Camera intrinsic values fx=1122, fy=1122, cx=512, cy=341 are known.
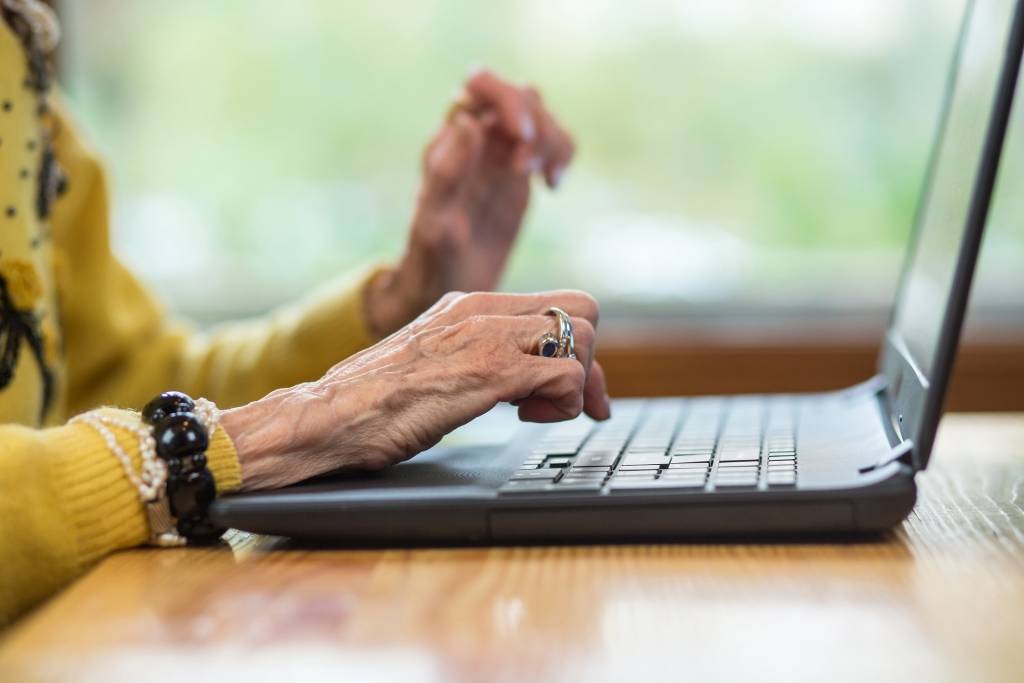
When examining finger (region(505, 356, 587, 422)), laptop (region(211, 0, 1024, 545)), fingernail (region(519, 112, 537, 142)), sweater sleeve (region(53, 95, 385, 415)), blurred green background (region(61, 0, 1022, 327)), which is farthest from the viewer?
blurred green background (region(61, 0, 1022, 327))

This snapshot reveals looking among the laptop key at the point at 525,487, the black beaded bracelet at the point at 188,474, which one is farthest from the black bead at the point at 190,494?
the laptop key at the point at 525,487

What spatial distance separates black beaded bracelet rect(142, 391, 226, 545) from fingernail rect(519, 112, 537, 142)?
50cm

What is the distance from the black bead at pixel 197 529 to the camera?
551 millimetres

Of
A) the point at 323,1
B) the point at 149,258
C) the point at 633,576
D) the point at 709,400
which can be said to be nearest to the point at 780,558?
the point at 633,576

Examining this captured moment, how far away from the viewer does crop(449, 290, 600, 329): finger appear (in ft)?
2.15

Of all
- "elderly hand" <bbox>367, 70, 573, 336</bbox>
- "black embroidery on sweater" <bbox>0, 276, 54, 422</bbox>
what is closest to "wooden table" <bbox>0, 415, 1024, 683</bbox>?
"black embroidery on sweater" <bbox>0, 276, 54, 422</bbox>

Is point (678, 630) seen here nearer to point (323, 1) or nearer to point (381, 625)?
point (381, 625)

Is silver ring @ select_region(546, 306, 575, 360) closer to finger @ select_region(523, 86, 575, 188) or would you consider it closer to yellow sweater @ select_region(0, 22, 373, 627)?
yellow sweater @ select_region(0, 22, 373, 627)

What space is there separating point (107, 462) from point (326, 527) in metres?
0.12

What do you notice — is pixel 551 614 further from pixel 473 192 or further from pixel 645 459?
pixel 473 192

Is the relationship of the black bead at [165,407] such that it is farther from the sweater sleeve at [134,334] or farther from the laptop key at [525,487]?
the sweater sleeve at [134,334]

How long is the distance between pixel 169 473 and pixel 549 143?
1.85 ft

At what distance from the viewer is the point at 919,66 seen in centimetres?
159

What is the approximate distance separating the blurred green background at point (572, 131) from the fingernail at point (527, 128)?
70 centimetres
